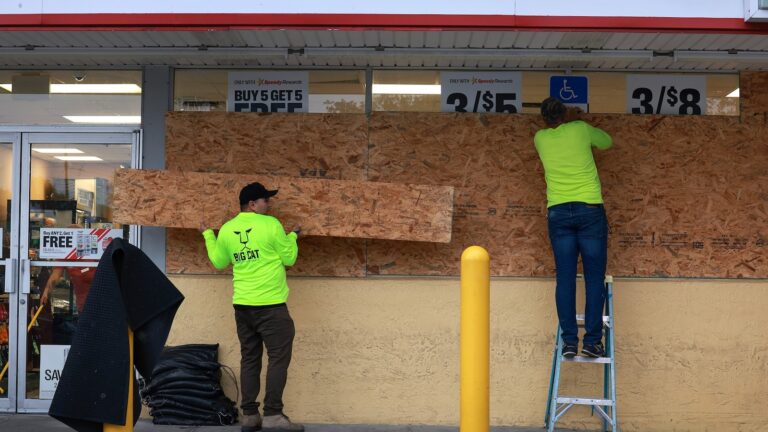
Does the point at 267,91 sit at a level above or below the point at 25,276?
above

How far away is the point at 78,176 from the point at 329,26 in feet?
9.93

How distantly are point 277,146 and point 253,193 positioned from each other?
0.77m

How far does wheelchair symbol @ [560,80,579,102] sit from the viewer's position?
6770 millimetres

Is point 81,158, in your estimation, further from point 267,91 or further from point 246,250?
point 246,250

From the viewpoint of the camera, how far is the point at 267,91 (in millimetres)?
6867

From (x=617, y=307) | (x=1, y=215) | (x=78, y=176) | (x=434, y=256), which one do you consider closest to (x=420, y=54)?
(x=434, y=256)

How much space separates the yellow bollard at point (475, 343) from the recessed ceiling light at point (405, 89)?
306cm

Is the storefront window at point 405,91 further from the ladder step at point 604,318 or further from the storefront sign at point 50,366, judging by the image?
the storefront sign at point 50,366

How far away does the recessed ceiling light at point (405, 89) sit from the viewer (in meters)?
6.80

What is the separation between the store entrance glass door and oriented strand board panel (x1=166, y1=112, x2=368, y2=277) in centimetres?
57

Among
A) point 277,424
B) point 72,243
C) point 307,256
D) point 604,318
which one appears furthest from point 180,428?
point 604,318

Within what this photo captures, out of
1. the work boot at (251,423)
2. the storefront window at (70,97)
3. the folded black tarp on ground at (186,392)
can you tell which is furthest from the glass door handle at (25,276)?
the work boot at (251,423)

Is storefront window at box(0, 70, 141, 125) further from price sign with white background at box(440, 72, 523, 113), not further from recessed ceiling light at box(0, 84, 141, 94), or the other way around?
price sign with white background at box(440, 72, 523, 113)

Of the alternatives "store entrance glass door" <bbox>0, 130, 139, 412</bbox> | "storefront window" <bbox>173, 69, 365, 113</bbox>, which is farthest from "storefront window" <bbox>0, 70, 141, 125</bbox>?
"storefront window" <bbox>173, 69, 365, 113</bbox>
